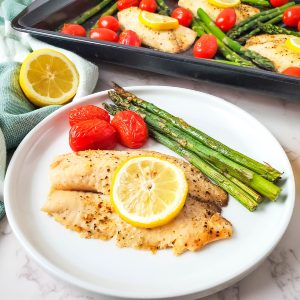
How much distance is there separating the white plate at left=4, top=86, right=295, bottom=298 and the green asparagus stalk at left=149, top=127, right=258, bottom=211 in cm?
4

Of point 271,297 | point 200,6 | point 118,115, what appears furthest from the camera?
point 200,6

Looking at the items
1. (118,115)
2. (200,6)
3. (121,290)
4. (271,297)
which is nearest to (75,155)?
(118,115)

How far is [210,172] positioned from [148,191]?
0.40 metres

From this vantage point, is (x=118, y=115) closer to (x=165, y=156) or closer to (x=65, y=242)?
(x=165, y=156)

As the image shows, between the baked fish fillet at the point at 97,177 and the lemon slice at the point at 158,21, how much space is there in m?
1.57

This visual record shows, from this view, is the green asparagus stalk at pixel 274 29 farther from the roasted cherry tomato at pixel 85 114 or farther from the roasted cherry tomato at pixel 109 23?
the roasted cherry tomato at pixel 85 114

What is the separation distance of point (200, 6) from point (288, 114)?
4.69 ft

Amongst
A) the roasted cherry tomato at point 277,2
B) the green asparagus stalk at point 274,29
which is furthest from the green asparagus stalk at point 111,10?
the roasted cherry tomato at point 277,2

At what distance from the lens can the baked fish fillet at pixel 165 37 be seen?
3508mm

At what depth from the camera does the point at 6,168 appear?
254 cm

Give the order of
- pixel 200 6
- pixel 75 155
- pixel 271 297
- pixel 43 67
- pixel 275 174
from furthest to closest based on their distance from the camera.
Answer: pixel 200 6 < pixel 43 67 < pixel 75 155 < pixel 275 174 < pixel 271 297

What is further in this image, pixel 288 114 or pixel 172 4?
pixel 172 4

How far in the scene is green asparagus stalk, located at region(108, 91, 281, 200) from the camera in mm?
2222

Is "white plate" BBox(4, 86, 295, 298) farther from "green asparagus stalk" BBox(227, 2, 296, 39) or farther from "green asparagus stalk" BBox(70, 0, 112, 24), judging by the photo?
"green asparagus stalk" BBox(70, 0, 112, 24)
